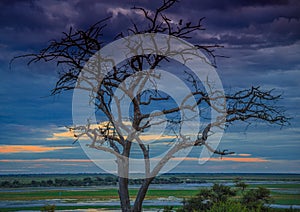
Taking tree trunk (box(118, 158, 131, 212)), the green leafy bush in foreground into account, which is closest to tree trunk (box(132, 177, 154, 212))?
tree trunk (box(118, 158, 131, 212))

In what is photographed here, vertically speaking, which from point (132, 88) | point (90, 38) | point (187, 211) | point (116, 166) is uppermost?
point (90, 38)

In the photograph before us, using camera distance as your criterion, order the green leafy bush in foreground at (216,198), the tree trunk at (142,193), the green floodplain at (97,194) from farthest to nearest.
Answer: the green floodplain at (97,194) < the green leafy bush in foreground at (216,198) < the tree trunk at (142,193)

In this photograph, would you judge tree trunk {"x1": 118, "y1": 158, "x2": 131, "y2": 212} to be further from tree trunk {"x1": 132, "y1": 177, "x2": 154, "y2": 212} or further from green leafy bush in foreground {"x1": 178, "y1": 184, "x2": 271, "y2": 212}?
green leafy bush in foreground {"x1": 178, "y1": 184, "x2": 271, "y2": 212}

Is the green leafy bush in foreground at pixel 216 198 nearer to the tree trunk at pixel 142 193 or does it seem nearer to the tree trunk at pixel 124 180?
the tree trunk at pixel 142 193

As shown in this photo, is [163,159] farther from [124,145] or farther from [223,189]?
[223,189]

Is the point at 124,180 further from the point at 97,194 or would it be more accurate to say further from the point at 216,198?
the point at 97,194

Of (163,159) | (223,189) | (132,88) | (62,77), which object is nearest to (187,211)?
(223,189)

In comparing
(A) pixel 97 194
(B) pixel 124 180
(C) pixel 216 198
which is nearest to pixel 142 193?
(B) pixel 124 180

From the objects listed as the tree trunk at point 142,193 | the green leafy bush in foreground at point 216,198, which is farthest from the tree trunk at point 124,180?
the green leafy bush in foreground at point 216,198

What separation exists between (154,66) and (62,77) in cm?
260

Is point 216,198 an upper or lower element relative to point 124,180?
lower

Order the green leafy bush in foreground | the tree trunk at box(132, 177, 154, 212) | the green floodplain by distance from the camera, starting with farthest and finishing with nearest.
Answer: the green floodplain → the green leafy bush in foreground → the tree trunk at box(132, 177, 154, 212)

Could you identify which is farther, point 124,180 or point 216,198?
point 216,198

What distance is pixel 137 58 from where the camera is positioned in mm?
14578
